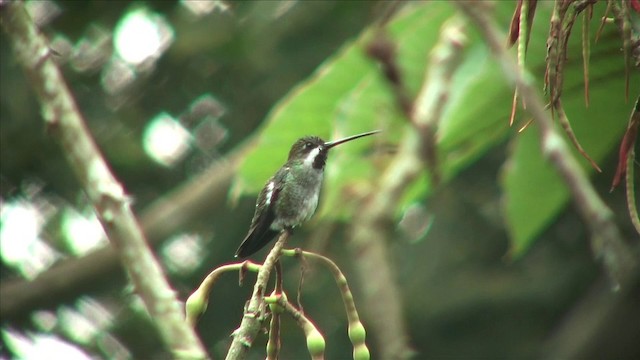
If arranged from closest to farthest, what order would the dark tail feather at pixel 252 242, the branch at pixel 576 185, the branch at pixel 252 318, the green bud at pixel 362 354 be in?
the branch at pixel 576 185, the branch at pixel 252 318, the green bud at pixel 362 354, the dark tail feather at pixel 252 242

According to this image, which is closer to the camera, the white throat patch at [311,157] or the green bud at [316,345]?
the green bud at [316,345]

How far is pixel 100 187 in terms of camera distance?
1499mm

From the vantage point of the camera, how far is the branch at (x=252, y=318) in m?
1.74

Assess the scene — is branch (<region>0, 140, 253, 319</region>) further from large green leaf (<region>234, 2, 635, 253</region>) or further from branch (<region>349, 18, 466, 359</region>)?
branch (<region>349, 18, 466, 359</region>)

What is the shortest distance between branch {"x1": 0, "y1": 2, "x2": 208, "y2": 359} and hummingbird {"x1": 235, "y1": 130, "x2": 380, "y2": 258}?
1.79 m

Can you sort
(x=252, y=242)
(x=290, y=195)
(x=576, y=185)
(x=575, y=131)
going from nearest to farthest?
(x=576, y=185) → (x=575, y=131) → (x=252, y=242) → (x=290, y=195)

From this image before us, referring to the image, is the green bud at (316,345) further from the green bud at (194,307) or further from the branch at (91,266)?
the branch at (91,266)

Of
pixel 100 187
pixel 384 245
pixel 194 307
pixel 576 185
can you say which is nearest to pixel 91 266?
pixel 194 307

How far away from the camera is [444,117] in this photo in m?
2.91

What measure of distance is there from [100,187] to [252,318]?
46 cm

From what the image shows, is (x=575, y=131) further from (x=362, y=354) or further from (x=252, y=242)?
(x=362, y=354)

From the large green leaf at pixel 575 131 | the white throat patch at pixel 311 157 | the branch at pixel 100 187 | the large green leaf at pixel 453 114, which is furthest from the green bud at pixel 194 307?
the white throat patch at pixel 311 157

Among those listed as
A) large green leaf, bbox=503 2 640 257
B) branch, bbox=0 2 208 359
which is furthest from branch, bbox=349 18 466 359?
large green leaf, bbox=503 2 640 257

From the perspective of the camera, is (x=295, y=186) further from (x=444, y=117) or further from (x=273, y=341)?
(x=273, y=341)
